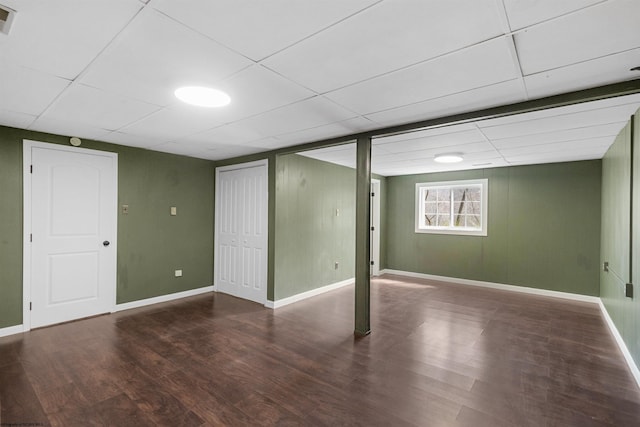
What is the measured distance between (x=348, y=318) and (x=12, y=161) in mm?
4445

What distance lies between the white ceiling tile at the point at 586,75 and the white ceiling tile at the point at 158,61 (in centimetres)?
205

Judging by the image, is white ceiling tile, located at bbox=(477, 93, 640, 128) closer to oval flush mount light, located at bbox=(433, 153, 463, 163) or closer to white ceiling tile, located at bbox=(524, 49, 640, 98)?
white ceiling tile, located at bbox=(524, 49, 640, 98)

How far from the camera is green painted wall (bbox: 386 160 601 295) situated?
5113 mm

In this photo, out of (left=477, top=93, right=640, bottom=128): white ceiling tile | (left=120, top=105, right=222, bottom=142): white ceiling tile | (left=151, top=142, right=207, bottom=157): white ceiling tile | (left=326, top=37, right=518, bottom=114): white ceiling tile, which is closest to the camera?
(left=326, top=37, right=518, bottom=114): white ceiling tile

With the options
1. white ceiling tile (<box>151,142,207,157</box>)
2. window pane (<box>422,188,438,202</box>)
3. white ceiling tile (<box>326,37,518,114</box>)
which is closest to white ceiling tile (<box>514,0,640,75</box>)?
white ceiling tile (<box>326,37,518,114</box>)

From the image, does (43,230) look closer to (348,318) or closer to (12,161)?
(12,161)

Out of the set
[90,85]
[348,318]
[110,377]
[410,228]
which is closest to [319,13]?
[90,85]

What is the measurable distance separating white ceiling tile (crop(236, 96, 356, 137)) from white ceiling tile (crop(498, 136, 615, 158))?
2839 mm

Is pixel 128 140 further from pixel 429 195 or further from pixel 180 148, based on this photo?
pixel 429 195

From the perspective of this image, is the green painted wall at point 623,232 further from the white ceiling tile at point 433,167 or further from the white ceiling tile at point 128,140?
the white ceiling tile at point 128,140

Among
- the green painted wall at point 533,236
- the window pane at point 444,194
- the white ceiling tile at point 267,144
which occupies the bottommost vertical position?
the green painted wall at point 533,236

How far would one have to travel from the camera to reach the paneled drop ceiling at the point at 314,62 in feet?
4.83

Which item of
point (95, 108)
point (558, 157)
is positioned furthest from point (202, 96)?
point (558, 157)

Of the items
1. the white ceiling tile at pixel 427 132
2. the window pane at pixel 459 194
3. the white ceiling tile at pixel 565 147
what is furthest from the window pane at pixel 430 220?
the white ceiling tile at pixel 427 132
